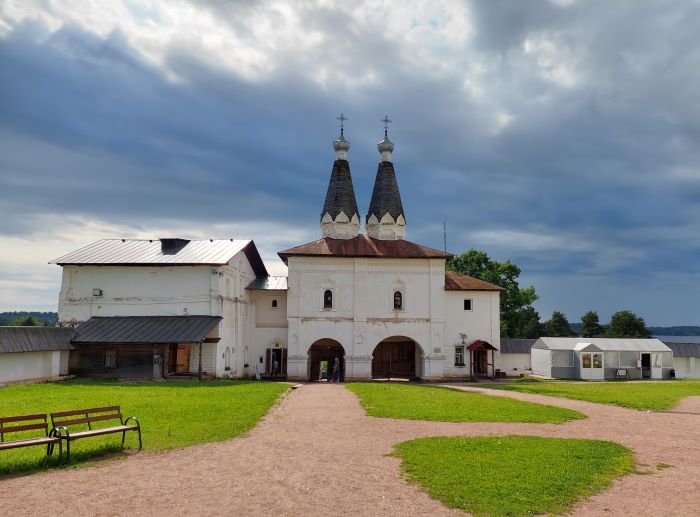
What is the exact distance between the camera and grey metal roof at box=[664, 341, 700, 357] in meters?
39.3

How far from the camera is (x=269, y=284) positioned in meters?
34.7

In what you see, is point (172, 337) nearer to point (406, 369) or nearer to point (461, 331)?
point (406, 369)

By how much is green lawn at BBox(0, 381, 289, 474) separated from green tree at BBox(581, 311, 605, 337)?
55797mm

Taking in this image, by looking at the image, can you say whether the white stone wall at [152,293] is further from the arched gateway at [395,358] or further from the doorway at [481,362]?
the doorway at [481,362]

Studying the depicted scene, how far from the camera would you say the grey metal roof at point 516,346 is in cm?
4056

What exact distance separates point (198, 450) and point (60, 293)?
2395 cm

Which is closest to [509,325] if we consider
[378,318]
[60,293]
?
[378,318]

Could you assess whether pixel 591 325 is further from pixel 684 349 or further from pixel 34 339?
pixel 34 339

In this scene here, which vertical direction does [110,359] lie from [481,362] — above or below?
above

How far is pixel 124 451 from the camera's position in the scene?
1054 cm

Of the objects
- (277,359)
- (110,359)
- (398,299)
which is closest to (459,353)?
(398,299)

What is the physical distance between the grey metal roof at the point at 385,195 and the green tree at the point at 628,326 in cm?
4134

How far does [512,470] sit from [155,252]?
26.9 metres

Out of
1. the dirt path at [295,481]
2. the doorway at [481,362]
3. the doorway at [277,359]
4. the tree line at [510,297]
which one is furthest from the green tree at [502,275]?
the dirt path at [295,481]
